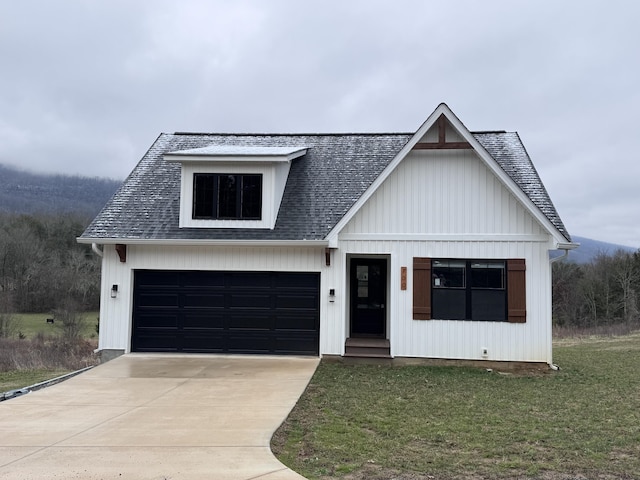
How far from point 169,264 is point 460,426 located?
8153 millimetres

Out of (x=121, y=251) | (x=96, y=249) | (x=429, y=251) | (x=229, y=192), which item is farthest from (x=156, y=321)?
(x=429, y=251)

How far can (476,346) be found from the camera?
11727 millimetres

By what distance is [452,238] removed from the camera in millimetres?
11875

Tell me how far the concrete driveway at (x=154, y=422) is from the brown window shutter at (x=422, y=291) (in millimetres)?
2692

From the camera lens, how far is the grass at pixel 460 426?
5.39m

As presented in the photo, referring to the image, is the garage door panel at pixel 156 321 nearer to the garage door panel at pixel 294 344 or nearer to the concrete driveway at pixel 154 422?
the concrete driveway at pixel 154 422

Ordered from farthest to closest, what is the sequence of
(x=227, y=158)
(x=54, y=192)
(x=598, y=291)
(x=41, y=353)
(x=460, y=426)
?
(x=54, y=192), (x=598, y=291), (x=41, y=353), (x=227, y=158), (x=460, y=426)

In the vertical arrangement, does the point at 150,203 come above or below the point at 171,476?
above

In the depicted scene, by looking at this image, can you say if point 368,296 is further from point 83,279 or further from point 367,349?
point 83,279

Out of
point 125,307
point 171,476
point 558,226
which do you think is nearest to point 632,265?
point 558,226

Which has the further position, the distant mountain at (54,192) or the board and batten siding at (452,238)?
the distant mountain at (54,192)

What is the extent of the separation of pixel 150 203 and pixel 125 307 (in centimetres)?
273

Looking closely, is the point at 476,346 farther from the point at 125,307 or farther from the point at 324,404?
the point at 125,307

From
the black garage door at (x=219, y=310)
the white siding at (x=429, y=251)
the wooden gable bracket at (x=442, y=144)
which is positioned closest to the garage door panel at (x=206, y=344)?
the black garage door at (x=219, y=310)
